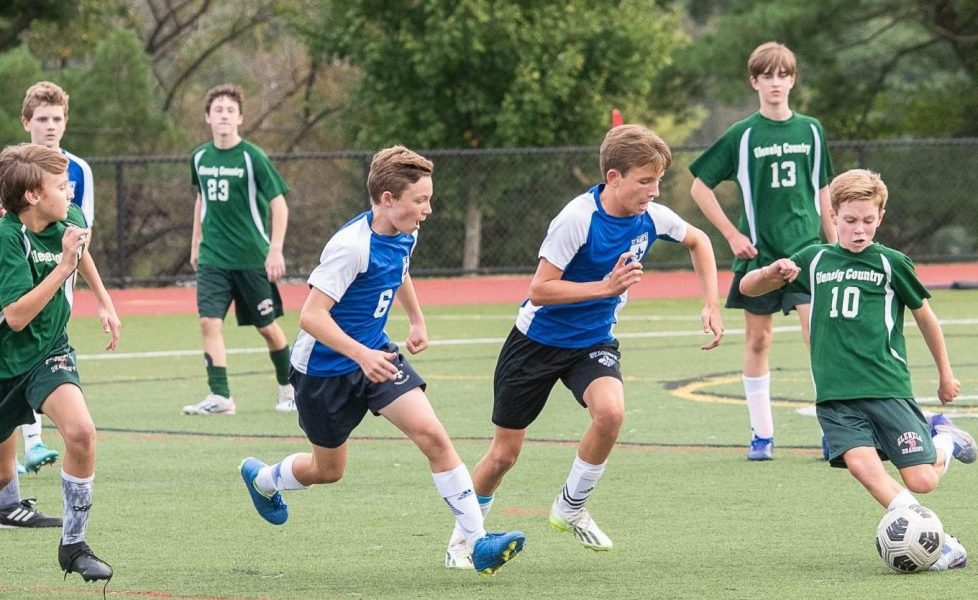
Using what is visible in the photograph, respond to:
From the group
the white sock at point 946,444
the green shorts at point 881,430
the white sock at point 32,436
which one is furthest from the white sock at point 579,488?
the white sock at point 32,436

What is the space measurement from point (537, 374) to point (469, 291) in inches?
632

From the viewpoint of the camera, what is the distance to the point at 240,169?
11836 mm

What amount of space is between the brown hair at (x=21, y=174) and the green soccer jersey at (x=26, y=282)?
3.2 inches

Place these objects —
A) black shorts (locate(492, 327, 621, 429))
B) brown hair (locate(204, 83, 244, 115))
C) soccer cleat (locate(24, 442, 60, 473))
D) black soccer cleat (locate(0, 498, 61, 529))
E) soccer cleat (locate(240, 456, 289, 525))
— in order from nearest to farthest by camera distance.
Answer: black shorts (locate(492, 327, 621, 429))
soccer cleat (locate(240, 456, 289, 525))
black soccer cleat (locate(0, 498, 61, 529))
soccer cleat (locate(24, 442, 60, 473))
brown hair (locate(204, 83, 244, 115))

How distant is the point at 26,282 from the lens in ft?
20.4

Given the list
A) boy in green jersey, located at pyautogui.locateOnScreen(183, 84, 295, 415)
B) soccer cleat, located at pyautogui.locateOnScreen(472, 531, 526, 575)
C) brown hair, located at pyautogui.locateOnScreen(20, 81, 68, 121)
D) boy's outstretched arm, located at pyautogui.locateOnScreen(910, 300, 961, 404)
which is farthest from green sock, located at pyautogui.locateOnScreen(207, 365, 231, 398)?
boy's outstretched arm, located at pyautogui.locateOnScreen(910, 300, 961, 404)

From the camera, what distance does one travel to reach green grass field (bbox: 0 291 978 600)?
20.2 feet

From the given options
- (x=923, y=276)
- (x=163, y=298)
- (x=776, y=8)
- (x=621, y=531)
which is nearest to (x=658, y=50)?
(x=776, y=8)

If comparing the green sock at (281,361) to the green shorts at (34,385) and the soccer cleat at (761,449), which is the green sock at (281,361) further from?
the green shorts at (34,385)

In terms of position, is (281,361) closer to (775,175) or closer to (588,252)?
(775,175)

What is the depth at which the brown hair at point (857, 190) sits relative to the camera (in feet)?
21.3

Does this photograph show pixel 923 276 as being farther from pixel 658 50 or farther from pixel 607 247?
pixel 607 247

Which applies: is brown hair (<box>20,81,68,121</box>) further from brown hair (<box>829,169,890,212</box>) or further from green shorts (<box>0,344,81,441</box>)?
brown hair (<box>829,169,890,212</box>)

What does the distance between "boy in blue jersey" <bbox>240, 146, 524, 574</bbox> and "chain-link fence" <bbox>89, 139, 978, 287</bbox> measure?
1670 centimetres
